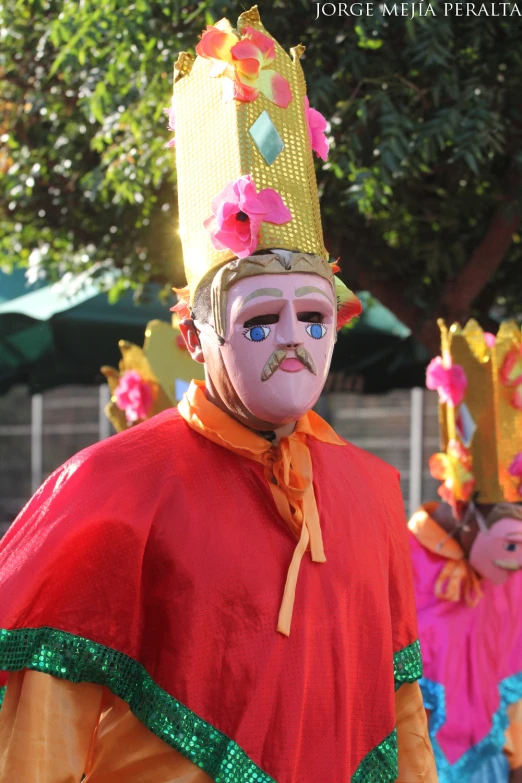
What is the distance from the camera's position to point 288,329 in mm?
2643

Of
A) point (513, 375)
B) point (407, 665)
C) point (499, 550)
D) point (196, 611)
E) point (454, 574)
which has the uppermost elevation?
point (513, 375)

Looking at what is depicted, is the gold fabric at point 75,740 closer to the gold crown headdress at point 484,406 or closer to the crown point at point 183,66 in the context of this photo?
the crown point at point 183,66

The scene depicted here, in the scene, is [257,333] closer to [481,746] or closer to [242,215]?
[242,215]

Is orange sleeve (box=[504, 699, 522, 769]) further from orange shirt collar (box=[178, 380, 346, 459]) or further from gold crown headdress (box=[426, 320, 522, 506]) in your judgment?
orange shirt collar (box=[178, 380, 346, 459])

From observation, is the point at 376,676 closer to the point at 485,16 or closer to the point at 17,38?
the point at 485,16

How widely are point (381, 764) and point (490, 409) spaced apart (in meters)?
2.19

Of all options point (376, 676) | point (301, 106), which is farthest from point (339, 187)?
point (376, 676)

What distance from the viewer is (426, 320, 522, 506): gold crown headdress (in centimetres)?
471

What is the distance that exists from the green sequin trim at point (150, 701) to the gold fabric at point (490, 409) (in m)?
2.45

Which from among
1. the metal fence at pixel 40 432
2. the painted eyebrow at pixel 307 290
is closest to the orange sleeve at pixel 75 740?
the painted eyebrow at pixel 307 290

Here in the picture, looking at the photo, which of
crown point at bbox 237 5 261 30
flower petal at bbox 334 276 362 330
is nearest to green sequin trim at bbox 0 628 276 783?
flower petal at bbox 334 276 362 330

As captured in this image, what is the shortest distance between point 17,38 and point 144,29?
1460mm

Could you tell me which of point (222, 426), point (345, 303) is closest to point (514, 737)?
point (345, 303)

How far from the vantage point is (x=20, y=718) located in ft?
7.88
